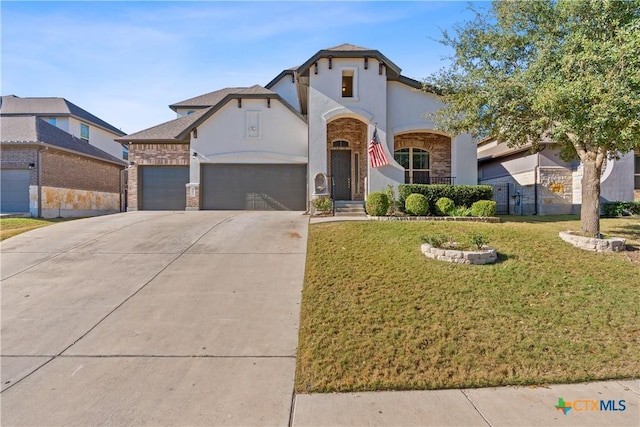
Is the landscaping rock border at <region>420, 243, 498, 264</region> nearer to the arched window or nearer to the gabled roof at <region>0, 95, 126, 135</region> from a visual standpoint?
the arched window

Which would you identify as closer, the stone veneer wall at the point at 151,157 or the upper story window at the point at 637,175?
the upper story window at the point at 637,175

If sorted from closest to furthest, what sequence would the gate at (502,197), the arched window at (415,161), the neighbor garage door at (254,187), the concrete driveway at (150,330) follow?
the concrete driveway at (150,330)
the neighbor garage door at (254,187)
the arched window at (415,161)
the gate at (502,197)

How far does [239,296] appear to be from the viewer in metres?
5.87

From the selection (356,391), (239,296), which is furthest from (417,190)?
(356,391)

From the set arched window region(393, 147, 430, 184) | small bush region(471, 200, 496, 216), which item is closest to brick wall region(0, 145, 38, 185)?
arched window region(393, 147, 430, 184)

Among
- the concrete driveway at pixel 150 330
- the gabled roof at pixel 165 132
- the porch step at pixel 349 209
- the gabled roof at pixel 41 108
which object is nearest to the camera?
the concrete driveway at pixel 150 330

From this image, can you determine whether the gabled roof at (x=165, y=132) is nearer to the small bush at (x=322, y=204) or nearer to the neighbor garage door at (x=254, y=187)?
the neighbor garage door at (x=254, y=187)

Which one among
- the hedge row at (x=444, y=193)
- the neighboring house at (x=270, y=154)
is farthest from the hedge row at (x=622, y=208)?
the hedge row at (x=444, y=193)

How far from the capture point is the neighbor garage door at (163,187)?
54.2 feet

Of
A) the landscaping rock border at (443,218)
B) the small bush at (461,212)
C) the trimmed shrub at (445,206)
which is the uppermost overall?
the trimmed shrub at (445,206)

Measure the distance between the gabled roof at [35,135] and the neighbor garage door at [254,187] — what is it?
8798mm

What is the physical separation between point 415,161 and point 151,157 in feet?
43.0

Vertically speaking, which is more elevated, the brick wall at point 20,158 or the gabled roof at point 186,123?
the gabled roof at point 186,123

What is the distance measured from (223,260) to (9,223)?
41.6 feet
